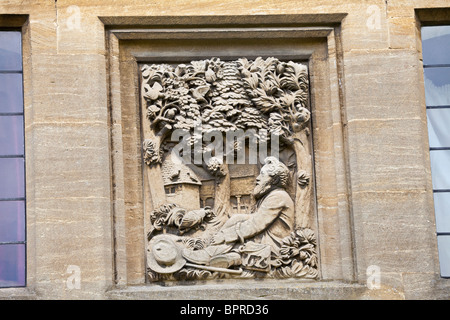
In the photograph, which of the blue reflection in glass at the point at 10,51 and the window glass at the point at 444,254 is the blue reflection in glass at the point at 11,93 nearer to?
the blue reflection in glass at the point at 10,51

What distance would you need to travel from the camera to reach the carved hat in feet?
39.6

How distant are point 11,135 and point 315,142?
3300 mm

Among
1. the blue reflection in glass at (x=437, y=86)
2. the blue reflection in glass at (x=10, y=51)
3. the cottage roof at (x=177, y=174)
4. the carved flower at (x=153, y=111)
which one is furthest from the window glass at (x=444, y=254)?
the blue reflection in glass at (x=10, y=51)

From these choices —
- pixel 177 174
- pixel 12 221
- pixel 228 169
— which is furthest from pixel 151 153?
pixel 12 221

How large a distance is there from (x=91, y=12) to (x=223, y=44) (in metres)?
1.50

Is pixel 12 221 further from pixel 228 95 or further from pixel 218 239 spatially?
pixel 228 95

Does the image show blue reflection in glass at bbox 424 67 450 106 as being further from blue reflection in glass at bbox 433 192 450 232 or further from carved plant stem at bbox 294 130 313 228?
carved plant stem at bbox 294 130 313 228

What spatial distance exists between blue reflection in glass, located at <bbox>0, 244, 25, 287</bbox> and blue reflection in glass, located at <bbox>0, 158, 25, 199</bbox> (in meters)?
0.56

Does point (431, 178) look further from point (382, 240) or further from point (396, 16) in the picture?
point (396, 16)

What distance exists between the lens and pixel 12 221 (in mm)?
12227

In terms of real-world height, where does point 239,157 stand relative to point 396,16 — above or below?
below

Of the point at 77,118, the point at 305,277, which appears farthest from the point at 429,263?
the point at 77,118

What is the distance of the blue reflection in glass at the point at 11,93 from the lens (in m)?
12.5

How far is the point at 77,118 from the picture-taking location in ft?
39.9
